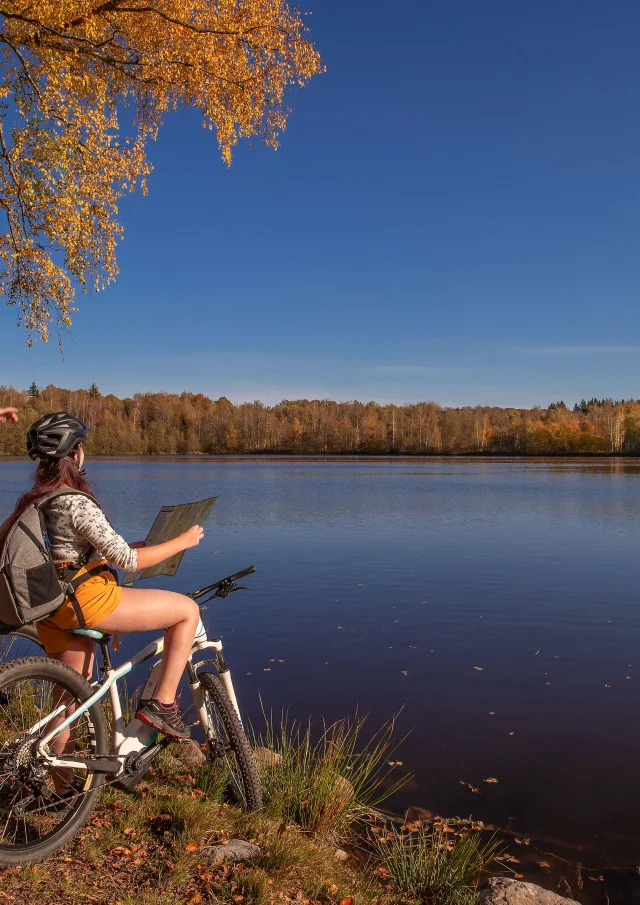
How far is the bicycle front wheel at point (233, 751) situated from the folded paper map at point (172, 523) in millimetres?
805

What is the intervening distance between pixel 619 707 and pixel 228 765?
5319 mm

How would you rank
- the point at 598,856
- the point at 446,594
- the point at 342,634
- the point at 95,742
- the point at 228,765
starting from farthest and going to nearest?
1. the point at 446,594
2. the point at 342,634
3. the point at 598,856
4. the point at 228,765
5. the point at 95,742

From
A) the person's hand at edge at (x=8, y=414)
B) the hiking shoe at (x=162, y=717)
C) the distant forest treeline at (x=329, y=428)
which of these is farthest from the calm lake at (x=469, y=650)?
the distant forest treeline at (x=329, y=428)

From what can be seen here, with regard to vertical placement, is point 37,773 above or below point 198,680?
below

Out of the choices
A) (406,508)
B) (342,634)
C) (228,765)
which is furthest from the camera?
(406,508)

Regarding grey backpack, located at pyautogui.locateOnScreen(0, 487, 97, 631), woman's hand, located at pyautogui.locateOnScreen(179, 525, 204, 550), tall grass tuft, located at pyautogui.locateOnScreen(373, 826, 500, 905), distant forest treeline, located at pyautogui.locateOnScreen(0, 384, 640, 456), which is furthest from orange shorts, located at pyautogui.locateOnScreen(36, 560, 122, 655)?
distant forest treeline, located at pyautogui.locateOnScreen(0, 384, 640, 456)

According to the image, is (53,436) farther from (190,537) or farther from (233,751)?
(233,751)

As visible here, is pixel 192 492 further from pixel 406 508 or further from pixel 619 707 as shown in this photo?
pixel 619 707

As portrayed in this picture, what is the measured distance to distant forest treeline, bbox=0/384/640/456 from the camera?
15588 centimetres

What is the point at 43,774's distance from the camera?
12.3 ft

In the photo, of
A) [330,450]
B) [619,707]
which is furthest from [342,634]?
[330,450]

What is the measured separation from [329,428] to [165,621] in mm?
172741

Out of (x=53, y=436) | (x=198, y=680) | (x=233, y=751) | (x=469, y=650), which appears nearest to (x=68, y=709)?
(x=198, y=680)

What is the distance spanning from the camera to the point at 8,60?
30.9ft
